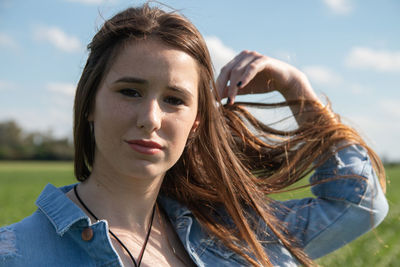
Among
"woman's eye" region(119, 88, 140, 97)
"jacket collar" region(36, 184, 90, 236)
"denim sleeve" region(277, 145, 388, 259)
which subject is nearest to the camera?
"jacket collar" region(36, 184, 90, 236)

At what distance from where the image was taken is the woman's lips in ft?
6.48

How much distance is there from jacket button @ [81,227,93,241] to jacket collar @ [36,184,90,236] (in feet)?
0.07

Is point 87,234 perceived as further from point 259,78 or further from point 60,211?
point 259,78

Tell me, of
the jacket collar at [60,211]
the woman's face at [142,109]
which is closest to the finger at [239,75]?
the woman's face at [142,109]

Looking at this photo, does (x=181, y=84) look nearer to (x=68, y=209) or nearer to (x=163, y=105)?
(x=163, y=105)

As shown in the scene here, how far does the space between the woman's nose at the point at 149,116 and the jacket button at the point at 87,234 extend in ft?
1.67

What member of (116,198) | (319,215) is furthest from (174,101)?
(319,215)

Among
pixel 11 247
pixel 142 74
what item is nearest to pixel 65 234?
pixel 11 247

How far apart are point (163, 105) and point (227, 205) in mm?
798

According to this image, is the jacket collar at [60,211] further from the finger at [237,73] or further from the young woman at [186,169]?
the finger at [237,73]

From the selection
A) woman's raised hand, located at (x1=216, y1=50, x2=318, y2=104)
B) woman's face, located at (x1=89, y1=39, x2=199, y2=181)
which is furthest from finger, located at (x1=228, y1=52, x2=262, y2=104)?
woman's face, located at (x1=89, y1=39, x2=199, y2=181)

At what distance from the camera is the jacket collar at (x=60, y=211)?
1.89 meters

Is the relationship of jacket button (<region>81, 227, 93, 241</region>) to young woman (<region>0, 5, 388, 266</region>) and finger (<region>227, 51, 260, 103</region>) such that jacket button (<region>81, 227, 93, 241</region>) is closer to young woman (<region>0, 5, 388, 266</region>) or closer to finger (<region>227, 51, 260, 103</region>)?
young woman (<region>0, 5, 388, 266</region>)

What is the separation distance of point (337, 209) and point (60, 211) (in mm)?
1539
